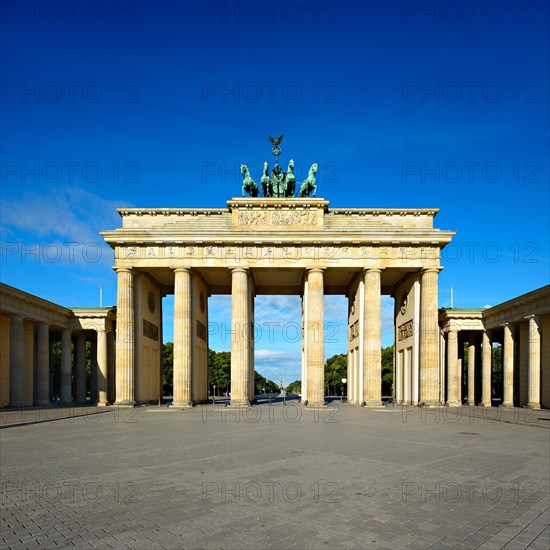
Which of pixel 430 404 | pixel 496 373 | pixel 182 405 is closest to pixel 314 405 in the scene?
pixel 430 404

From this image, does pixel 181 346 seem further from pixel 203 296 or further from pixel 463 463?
pixel 463 463

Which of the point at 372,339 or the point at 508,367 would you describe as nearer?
the point at 372,339

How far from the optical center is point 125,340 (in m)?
44.0

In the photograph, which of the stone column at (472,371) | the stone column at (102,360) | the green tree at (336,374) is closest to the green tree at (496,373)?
the stone column at (472,371)

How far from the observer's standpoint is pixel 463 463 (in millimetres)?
13906

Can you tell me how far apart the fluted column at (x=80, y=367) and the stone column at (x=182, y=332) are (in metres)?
18.6

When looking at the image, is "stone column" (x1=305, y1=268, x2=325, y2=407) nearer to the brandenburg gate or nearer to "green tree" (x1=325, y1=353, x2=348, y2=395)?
the brandenburg gate

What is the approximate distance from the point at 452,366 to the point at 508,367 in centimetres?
614

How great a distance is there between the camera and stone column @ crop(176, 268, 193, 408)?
4412cm

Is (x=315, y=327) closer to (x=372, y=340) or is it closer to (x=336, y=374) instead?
(x=372, y=340)

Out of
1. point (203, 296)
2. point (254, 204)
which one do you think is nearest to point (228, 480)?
point (254, 204)

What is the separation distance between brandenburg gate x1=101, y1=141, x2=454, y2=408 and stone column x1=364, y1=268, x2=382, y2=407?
0.09m

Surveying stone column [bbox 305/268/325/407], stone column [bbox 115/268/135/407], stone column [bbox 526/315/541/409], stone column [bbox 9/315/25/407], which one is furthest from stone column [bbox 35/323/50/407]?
stone column [bbox 526/315/541/409]

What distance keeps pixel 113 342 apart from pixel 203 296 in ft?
40.1
